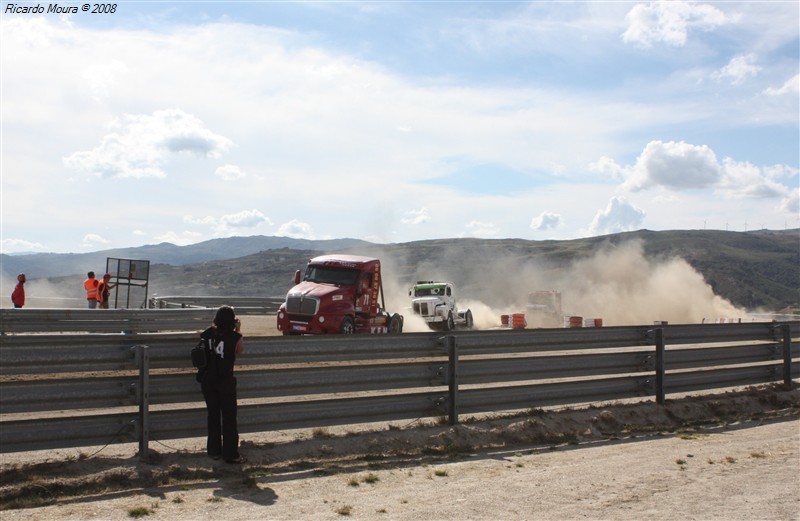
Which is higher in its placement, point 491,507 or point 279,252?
point 279,252

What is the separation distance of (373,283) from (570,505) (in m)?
19.4

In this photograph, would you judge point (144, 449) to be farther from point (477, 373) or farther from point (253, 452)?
point (477, 373)

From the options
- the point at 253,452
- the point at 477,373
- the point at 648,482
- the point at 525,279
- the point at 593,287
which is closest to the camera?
the point at 648,482

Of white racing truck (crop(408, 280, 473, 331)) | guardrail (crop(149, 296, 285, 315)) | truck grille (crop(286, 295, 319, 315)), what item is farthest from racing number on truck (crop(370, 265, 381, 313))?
guardrail (crop(149, 296, 285, 315))

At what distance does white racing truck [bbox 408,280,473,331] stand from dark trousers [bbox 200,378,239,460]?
27.1 m

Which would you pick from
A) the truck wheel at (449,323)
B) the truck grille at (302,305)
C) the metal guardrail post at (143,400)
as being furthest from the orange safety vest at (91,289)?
the metal guardrail post at (143,400)

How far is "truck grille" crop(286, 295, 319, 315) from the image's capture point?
23922mm

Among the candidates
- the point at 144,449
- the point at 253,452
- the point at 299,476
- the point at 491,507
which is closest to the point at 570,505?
the point at 491,507

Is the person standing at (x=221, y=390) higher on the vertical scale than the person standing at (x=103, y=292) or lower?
lower

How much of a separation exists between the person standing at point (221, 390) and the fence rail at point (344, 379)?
327 millimetres

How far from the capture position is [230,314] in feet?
25.9

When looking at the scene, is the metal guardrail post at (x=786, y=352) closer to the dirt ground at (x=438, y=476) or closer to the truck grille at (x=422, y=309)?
the dirt ground at (x=438, y=476)

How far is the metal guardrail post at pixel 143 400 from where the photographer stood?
761cm

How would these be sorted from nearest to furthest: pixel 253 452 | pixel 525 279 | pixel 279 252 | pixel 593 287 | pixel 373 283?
pixel 253 452 → pixel 373 283 → pixel 593 287 → pixel 525 279 → pixel 279 252
